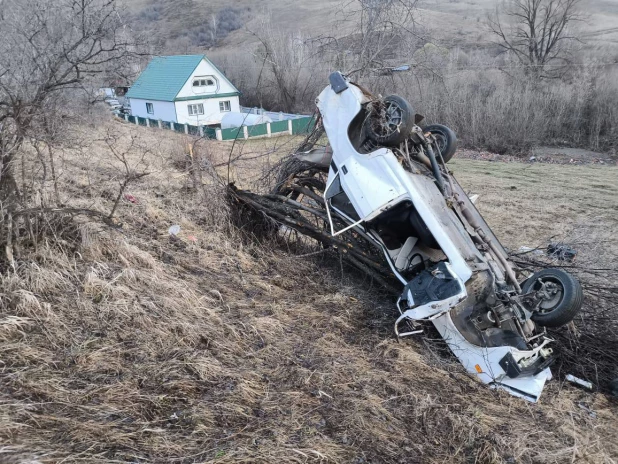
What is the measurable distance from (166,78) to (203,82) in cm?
312

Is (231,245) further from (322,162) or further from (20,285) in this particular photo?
(20,285)

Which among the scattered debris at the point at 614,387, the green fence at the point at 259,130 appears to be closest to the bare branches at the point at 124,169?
the scattered debris at the point at 614,387

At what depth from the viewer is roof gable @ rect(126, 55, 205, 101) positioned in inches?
1231

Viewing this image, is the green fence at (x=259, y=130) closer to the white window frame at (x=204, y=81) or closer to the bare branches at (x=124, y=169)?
the white window frame at (x=204, y=81)

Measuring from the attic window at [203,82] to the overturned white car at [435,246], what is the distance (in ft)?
96.3

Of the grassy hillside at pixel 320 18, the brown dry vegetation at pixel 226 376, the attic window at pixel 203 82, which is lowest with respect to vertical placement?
the brown dry vegetation at pixel 226 376

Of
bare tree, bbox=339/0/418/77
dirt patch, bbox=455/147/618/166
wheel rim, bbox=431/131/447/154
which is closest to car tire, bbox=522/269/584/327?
wheel rim, bbox=431/131/447/154

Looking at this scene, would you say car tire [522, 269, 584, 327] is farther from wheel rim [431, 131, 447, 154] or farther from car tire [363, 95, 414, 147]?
wheel rim [431, 131, 447, 154]

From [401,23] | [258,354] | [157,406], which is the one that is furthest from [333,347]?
[401,23]

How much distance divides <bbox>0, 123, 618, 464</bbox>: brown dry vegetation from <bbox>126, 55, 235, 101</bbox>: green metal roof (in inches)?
1154

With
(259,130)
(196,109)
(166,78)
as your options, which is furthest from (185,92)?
(259,130)

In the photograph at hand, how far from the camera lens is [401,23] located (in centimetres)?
1016

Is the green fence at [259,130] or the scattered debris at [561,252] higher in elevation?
the green fence at [259,130]

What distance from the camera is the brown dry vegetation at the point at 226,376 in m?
2.34
